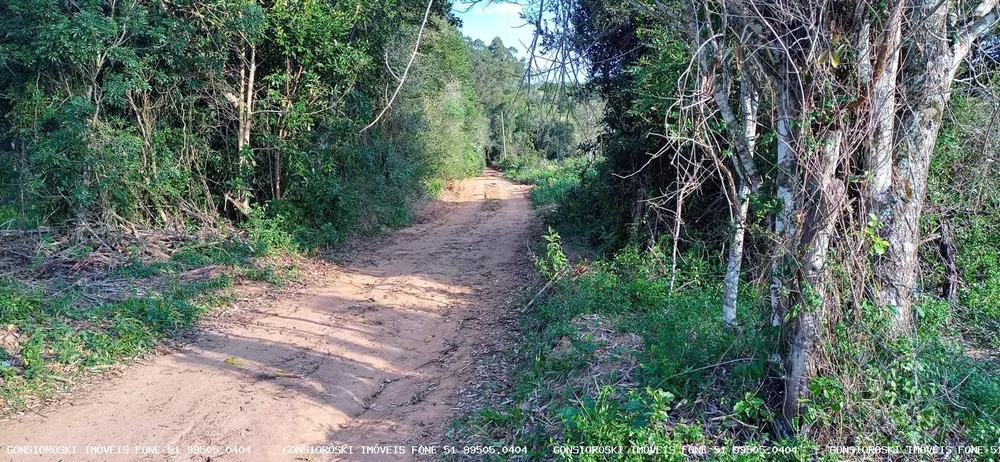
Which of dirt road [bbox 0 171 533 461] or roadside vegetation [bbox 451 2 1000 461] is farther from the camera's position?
dirt road [bbox 0 171 533 461]

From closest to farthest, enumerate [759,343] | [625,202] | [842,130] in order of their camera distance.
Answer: [842,130]
[759,343]
[625,202]

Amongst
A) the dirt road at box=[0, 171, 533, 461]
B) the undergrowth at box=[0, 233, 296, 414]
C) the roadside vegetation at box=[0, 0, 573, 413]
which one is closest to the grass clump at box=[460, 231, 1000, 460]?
the dirt road at box=[0, 171, 533, 461]

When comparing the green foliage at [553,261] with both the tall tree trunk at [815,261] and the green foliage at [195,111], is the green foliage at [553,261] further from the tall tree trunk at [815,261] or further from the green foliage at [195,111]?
the green foliage at [195,111]

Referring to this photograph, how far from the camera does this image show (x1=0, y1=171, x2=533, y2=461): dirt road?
14.6 feet

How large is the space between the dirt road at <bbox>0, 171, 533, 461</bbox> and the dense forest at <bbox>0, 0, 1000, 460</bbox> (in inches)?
20.5

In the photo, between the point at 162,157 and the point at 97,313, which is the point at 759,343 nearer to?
the point at 97,313

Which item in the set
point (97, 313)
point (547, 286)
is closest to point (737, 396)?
point (547, 286)

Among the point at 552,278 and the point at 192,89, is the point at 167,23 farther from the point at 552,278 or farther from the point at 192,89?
the point at 552,278

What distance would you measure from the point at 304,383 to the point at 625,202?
659 centimetres

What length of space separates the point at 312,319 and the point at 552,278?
3.21 metres

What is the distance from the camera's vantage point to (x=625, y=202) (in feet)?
33.6

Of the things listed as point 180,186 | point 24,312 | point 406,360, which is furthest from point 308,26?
point 406,360

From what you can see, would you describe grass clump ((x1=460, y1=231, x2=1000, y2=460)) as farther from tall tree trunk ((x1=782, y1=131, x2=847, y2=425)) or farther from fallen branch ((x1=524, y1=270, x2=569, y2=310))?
fallen branch ((x1=524, y1=270, x2=569, y2=310))

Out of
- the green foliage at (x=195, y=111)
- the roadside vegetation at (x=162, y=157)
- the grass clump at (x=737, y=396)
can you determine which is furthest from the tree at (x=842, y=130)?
the green foliage at (x=195, y=111)
